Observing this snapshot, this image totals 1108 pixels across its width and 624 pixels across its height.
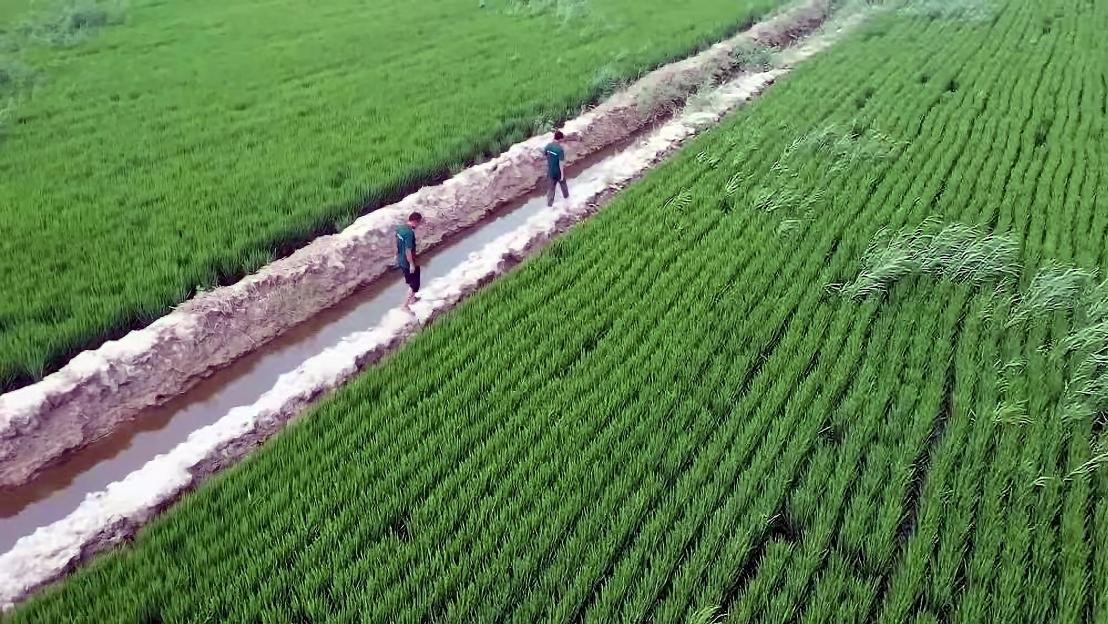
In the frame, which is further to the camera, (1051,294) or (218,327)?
(218,327)

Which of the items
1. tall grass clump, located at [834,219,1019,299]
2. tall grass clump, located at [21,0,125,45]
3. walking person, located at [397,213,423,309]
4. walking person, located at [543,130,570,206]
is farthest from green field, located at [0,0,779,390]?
tall grass clump, located at [834,219,1019,299]

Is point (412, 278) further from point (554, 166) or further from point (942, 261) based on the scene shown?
point (942, 261)

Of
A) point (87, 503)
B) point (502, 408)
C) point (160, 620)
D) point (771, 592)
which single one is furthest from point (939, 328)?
point (87, 503)

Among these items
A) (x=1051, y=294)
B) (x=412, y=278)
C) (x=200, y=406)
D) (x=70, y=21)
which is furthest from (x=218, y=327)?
(x=70, y=21)

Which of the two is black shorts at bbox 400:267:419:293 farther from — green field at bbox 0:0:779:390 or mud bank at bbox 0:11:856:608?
green field at bbox 0:0:779:390

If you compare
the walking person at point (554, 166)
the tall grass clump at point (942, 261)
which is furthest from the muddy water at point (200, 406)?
the tall grass clump at point (942, 261)

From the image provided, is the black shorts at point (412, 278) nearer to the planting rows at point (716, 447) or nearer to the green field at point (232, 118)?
the planting rows at point (716, 447)
